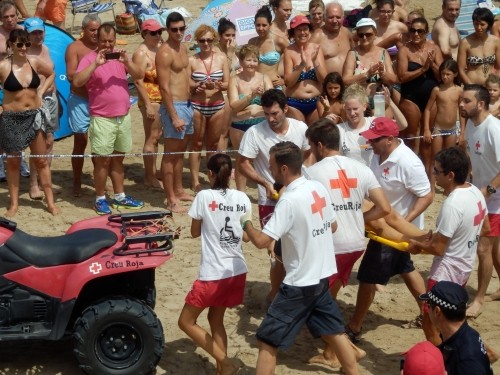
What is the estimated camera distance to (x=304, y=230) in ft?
20.1

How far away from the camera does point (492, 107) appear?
1005 cm

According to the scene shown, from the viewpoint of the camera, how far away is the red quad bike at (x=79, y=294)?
6.46m

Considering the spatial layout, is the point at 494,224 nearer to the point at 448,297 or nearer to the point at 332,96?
the point at 332,96

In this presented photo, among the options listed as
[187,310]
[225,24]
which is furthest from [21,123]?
[187,310]

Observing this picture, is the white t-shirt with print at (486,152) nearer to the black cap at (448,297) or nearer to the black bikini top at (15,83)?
the black cap at (448,297)

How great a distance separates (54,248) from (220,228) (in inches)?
44.4

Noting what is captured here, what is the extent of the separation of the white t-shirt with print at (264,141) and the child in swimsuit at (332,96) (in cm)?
161

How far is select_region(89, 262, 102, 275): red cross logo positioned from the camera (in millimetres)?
6434

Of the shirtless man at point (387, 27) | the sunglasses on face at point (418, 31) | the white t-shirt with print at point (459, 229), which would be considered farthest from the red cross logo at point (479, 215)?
the shirtless man at point (387, 27)

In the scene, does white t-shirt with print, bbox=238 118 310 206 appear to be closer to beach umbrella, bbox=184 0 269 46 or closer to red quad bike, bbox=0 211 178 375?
red quad bike, bbox=0 211 178 375

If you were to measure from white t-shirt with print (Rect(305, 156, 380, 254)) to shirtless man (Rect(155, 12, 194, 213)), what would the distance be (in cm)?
358

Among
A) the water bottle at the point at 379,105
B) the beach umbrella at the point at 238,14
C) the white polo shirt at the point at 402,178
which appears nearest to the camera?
the white polo shirt at the point at 402,178

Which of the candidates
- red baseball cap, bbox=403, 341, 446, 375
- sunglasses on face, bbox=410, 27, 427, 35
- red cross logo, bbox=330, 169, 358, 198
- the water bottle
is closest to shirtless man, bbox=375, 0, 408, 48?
sunglasses on face, bbox=410, 27, 427, 35

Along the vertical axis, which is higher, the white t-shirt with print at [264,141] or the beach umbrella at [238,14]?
the white t-shirt with print at [264,141]
